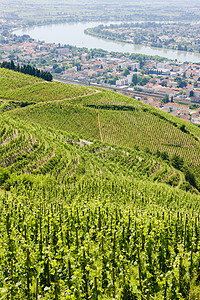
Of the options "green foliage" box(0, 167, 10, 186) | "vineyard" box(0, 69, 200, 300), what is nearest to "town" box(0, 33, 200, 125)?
"vineyard" box(0, 69, 200, 300)

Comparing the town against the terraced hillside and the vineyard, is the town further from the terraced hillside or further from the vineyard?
the vineyard

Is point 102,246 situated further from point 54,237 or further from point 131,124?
point 131,124

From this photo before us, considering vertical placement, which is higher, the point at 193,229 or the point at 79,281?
the point at 79,281

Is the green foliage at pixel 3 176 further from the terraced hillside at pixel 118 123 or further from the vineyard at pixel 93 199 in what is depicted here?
the terraced hillside at pixel 118 123


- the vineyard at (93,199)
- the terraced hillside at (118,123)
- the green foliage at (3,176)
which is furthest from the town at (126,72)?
the green foliage at (3,176)

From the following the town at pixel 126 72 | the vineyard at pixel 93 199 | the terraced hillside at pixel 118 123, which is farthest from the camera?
the town at pixel 126 72

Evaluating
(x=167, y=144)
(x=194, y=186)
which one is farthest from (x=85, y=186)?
(x=167, y=144)
